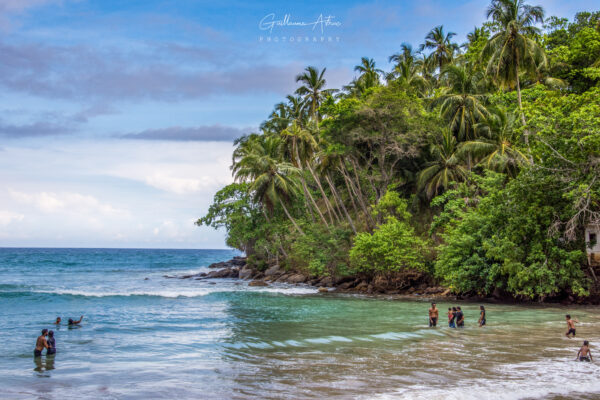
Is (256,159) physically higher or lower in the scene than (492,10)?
lower

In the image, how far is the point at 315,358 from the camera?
1250 centimetres

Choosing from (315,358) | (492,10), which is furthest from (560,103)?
(315,358)

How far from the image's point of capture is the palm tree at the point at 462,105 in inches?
1217

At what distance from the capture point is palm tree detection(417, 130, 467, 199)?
31.0 meters

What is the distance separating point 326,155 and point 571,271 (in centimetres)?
1794

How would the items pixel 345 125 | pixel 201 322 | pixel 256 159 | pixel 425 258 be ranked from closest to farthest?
pixel 201 322 < pixel 425 258 < pixel 345 125 < pixel 256 159

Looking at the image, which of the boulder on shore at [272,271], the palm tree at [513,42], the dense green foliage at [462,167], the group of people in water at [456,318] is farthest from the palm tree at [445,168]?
the boulder on shore at [272,271]

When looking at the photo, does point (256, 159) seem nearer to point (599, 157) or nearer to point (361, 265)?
point (361, 265)

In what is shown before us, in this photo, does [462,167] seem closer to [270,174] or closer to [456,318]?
[270,174]

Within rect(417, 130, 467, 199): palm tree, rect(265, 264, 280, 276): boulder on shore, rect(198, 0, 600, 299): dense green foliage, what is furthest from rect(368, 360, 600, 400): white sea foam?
rect(265, 264, 280, 276): boulder on shore

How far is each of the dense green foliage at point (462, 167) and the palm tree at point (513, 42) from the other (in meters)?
0.07

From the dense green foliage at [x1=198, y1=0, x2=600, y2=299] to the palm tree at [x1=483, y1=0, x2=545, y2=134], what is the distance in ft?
0.22

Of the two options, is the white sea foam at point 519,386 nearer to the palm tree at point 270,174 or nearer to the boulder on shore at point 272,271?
the palm tree at point 270,174

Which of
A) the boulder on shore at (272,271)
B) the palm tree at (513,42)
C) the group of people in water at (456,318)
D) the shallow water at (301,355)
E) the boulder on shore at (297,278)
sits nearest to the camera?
the shallow water at (301,355)
